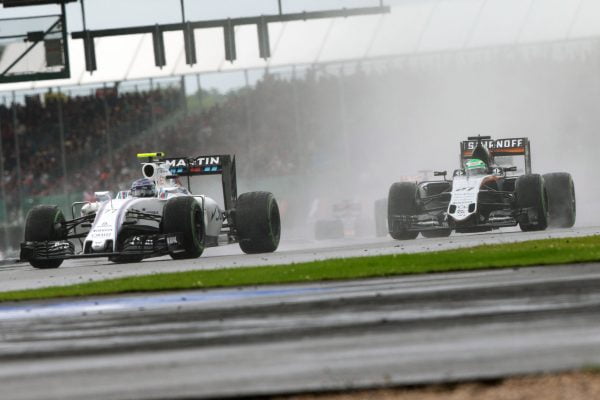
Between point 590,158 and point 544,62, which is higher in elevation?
point 544,62

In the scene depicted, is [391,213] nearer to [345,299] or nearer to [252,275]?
[252,275]

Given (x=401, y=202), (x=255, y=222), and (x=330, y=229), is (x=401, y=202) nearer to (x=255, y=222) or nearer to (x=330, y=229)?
(x=255, y=222)

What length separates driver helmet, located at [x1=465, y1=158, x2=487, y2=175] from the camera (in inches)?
1051

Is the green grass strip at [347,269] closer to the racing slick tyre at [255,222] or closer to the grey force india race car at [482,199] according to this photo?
the racing slick tyre at [255,222]

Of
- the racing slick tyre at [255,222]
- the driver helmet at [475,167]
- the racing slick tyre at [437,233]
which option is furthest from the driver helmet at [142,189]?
the racing slick tyre at [437,233]

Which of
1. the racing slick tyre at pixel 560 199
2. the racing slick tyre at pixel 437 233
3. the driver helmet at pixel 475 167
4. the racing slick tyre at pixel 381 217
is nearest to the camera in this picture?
the driver helmet at pixel 475 167

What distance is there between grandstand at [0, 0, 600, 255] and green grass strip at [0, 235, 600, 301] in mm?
26561

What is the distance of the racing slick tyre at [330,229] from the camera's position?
118 ft

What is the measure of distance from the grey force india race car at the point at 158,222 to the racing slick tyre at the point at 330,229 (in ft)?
34.4

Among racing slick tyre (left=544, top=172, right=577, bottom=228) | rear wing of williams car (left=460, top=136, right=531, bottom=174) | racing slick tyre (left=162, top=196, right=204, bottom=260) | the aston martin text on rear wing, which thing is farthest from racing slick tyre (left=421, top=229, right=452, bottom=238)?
racing slick tyre (left=162, top=196, right=204, bottom=260)

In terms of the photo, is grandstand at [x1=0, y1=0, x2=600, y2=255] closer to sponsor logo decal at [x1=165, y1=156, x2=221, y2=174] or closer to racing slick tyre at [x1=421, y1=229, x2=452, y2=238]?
racing slick tyre at [x1=421, y1=229, x2=452, y2=238]

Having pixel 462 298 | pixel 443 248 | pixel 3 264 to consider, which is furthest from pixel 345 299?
pixel 3 264

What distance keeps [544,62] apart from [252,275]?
34541mm

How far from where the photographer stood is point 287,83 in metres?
47.3
